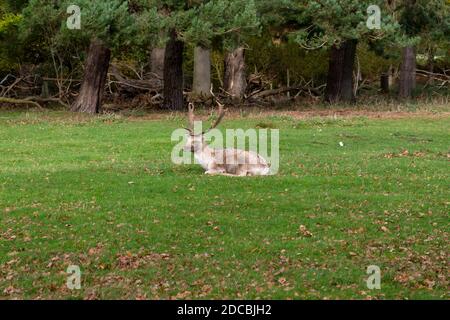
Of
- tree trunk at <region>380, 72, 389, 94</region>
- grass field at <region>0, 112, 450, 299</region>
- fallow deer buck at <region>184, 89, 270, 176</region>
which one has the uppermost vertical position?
tree trunk at <region>380, 72, 389, 94</region>

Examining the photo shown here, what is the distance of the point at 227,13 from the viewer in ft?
72.4

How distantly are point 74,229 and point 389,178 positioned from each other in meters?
5.62

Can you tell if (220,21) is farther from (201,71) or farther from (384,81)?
(384,81)

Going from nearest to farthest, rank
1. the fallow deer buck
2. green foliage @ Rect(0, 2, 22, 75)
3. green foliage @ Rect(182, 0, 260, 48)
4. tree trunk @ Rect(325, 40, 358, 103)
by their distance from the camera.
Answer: the fallow deer buck, green foliage @ Rect(182, 0, 260, 48), green foliage @ Rect(0, 2, 22, 75), tree trunk @ Rect(325, 40, 358, 103)

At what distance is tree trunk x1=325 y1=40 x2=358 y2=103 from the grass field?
42.6ft

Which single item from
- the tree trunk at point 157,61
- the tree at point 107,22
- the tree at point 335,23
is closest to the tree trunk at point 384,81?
the tree trunk at point 157,61

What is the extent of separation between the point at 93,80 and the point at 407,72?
13516mm

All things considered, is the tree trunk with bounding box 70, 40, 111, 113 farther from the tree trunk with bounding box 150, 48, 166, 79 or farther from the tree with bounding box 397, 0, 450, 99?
the tree with bounding box 397, 0, 450, 99

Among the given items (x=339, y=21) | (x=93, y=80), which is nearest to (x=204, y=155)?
(x=339, y=21)

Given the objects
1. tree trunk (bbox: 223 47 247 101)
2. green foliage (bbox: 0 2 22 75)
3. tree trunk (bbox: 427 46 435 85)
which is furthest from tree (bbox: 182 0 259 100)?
tree trunk (bbox: 427 46 435 85)

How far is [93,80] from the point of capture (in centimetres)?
2525

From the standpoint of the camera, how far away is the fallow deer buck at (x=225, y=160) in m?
12.9

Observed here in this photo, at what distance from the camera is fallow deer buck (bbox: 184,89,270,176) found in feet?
42.2

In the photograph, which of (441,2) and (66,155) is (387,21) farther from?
(66,155)
